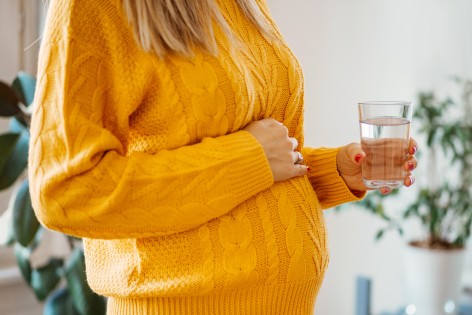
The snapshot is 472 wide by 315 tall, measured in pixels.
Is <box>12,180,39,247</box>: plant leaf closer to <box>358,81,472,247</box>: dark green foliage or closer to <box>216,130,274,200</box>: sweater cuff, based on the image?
<box>216,130,274,200</box>: sweater cuff

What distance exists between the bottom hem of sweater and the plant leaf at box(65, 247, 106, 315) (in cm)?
87

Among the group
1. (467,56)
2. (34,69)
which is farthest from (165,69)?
(467,56)

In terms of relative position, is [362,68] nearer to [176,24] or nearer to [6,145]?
[6,145]

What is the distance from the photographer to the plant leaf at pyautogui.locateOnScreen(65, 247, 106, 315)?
1.81m

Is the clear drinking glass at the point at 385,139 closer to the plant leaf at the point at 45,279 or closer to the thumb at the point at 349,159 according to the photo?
the thumb at the point at 349,159

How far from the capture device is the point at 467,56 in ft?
9.78

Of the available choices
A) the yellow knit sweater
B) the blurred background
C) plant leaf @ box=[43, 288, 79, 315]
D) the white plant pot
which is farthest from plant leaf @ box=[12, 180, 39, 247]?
the white plant pot

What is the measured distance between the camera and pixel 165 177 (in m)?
0.84

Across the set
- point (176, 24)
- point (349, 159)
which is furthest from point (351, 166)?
point (176, 24)

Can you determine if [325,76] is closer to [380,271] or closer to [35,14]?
[380,271]

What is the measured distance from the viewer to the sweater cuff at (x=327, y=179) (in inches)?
45.5

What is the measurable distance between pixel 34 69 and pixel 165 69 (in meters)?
1.74

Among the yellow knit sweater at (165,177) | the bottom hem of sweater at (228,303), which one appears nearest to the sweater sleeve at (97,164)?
the yellow knit sweater at (165,177)

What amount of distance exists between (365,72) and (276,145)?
2117mm
